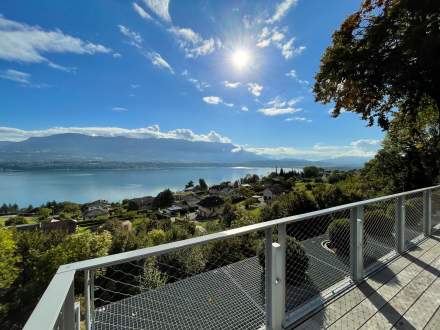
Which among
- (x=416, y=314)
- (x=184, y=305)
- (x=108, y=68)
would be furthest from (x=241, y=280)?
(x=108, y=68)

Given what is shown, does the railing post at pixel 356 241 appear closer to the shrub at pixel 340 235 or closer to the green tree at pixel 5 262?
the shrub at pixel 340 235

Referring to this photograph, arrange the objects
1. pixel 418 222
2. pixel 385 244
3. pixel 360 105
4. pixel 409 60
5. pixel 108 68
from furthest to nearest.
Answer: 1. pixel 108 68
2. pixel 360 105
3. pixel 409 60
4. pixel 418 222
5. pixel 385 244

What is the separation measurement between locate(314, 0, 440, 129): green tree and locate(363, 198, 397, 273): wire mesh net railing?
3718mm

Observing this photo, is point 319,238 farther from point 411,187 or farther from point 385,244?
point 411,187

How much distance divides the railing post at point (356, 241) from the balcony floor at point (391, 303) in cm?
13

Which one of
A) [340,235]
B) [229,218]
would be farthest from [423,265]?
[229,218]

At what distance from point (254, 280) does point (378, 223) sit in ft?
6.95

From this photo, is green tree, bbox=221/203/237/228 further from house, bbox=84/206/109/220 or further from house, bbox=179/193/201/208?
house, bbox=84/206/109/220

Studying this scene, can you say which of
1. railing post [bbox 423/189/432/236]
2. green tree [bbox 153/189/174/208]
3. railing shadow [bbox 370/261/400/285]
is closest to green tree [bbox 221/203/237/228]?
railing post [bbox 423/189/432/236]

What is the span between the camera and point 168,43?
13.1 metres

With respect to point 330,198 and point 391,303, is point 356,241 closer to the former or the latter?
point 391,303

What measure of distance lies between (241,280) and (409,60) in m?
6.37

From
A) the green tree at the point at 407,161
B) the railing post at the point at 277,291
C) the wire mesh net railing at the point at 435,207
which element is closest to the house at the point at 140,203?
the green tree at the point at 407,161

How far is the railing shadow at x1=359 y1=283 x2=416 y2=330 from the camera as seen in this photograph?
206cm
